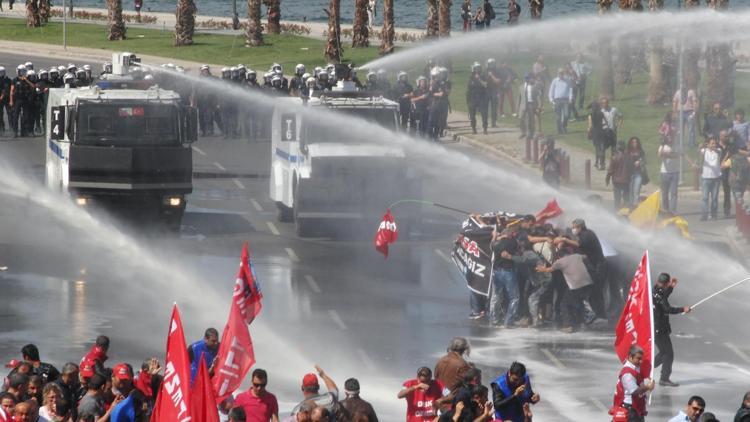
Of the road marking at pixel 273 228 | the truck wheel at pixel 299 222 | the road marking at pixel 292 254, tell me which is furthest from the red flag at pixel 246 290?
the road marking at pixel 273 228

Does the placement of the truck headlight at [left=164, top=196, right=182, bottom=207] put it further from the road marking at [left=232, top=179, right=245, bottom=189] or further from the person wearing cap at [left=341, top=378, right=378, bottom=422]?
the person wearing cap at [left=341, top=378, right=378, bottom=422]

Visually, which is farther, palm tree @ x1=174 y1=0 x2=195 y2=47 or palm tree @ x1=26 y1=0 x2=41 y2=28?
palm tree @ x1=26 y1=0 x2=41 y2=28

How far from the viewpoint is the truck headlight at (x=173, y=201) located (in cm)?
3422

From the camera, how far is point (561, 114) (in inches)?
1917

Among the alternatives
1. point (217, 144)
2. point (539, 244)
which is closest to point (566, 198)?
point (539, 244)

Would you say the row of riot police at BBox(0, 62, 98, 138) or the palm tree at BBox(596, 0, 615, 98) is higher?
the palm tree at BBox(596, 0, 615, 98)

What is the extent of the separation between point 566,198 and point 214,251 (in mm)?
6391

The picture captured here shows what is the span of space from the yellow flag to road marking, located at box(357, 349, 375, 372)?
6.71 metres

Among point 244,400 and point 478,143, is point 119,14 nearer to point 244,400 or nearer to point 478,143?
point 478,143

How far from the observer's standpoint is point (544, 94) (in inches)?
2024

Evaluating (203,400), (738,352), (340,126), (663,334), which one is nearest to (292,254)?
(340,126)

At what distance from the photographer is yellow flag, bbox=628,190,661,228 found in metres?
29.2

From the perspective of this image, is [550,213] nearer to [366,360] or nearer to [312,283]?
[312,283]

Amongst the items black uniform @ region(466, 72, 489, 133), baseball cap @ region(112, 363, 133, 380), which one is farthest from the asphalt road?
black uniform @ region(466, 72, 489, 133)
